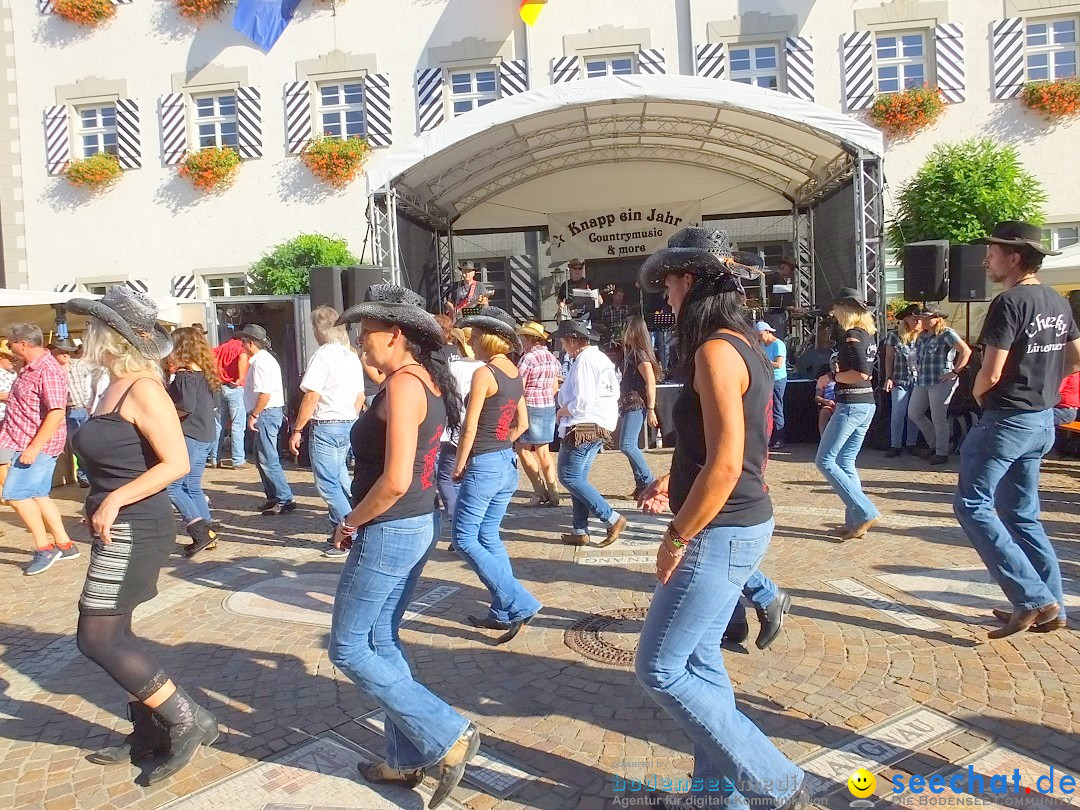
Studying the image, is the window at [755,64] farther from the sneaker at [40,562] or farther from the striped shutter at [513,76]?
the sneaker at [40,562]

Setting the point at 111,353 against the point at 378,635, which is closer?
the point at 378,635

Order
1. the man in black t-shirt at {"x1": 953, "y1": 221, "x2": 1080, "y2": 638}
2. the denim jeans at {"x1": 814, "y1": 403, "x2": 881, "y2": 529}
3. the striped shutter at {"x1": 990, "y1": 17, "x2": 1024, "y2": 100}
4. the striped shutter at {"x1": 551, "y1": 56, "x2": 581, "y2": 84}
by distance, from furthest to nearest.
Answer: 1. the striped shutter at {"x1": 551, "y1": 56, "x2": 581, "y2": 84}
2. the striped shutter at {"x1": 990, "y1": 17, "x2": 1024, "y2": 100}
3. the denim jeans at {"x1": 814, "y1": 403, "x2": 881, "y2": 529}
4. the man in black t-shirt at {"x1": 953, "y1": 221, "x2": 1080, "y2": 638}

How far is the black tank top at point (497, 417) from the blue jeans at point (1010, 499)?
7.42ft

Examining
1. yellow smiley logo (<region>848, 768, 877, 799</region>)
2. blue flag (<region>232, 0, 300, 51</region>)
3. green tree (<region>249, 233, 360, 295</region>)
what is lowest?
yellow smiley logo (<region>848, 768, 877, 799</region>)

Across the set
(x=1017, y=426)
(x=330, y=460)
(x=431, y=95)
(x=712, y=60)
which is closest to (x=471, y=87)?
(x=431, y=95)

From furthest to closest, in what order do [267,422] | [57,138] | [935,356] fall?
[57,138] < [935,356] < [267,422]

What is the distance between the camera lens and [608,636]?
14.2 ft

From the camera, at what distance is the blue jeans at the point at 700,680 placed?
242 centimetres

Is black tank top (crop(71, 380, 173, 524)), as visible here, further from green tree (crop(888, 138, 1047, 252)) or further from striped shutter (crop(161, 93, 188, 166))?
striped shutter (crop(161, 93, 188, 166))

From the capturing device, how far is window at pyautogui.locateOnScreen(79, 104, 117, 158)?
1777 centimetres

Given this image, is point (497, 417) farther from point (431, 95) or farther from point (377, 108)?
point (377, 108)

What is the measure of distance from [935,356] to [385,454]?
8366 millimetres

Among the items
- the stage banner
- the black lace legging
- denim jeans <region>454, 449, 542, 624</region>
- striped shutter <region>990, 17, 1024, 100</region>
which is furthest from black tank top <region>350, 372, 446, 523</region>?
striped shutter <region>990, 17, 1024, 100</region>

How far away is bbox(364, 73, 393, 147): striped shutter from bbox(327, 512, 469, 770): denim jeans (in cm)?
1523
